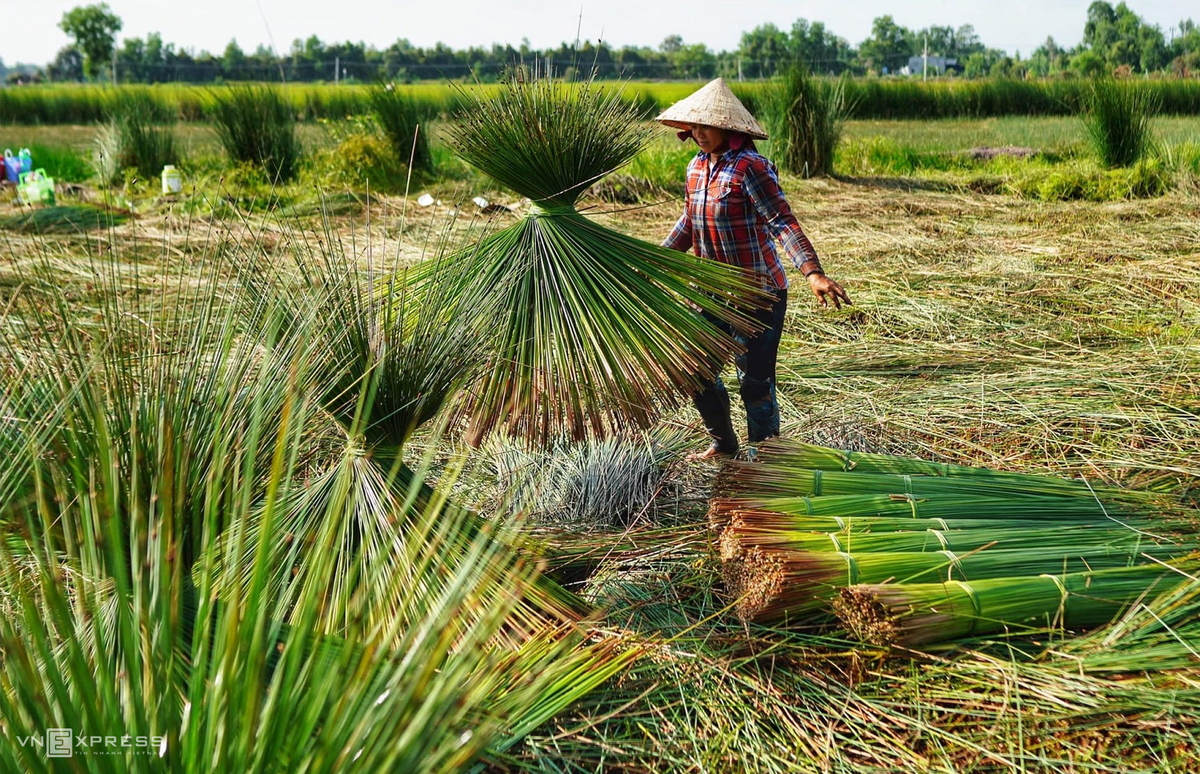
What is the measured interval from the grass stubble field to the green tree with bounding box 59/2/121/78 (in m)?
80.6

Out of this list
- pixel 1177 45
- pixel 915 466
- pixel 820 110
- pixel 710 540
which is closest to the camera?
pixel 710 540

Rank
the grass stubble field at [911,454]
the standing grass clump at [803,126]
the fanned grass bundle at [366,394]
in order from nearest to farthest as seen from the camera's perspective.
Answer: the grass stubble field at [911,454]
the fanned grass bundle at [366,394]
the standing grass clump at [803,126]

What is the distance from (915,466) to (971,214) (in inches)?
224

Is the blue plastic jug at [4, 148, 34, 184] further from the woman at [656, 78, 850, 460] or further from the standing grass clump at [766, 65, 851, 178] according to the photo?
the woman at [656, 78, 850, 460]

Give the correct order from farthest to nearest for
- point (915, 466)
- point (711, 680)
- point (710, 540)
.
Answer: point (915, 466) < point (710, 540) < point (711, 680)

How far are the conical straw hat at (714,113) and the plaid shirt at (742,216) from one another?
10 cm

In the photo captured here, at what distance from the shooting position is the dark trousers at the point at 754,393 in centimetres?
298

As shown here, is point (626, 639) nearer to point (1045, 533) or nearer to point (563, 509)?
point (563, 509)

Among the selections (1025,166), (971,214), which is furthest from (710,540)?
(1025,166)

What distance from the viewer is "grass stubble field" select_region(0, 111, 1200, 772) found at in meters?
1.78

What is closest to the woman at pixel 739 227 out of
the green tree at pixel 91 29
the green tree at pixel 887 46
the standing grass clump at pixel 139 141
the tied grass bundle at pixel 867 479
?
the tied grass bundle at pixel 867 479

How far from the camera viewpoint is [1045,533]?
7.23 feet

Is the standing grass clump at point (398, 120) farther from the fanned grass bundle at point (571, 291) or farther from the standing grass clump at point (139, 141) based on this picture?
the fanned grass bundle at point (571, 291)

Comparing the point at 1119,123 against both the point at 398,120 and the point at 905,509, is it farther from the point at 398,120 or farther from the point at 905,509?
the point at 905,509
